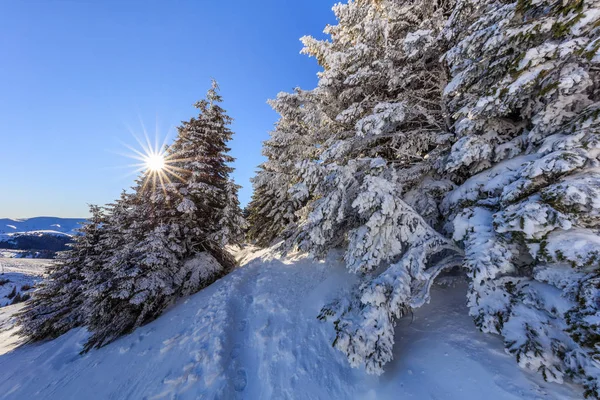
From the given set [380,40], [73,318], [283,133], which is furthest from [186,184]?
[73,318]

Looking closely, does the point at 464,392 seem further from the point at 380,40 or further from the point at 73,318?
the point at 73,318

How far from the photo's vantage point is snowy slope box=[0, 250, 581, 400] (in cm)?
389

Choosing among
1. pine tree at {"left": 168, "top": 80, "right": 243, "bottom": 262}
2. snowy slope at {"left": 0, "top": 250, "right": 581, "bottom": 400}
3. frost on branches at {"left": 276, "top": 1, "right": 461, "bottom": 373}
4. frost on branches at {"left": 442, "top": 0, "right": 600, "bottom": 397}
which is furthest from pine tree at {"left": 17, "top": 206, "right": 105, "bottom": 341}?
frost on branches at {"left": 442, "top": 0, "right": 600, "bottom": 397}

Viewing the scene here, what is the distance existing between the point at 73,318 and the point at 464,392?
19217 mm

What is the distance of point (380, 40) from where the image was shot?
7.77m

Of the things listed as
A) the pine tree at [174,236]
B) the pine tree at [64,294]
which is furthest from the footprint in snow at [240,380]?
the pine tree at [64,294]

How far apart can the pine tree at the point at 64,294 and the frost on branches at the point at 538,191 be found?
59.9ft

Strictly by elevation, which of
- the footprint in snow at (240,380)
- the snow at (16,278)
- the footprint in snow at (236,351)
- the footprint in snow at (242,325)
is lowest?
the footprint in snow at (240,380)

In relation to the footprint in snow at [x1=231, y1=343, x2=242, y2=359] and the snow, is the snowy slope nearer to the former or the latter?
the footprint in snow at [x1=231, y1=343, x2=242, y2=359]

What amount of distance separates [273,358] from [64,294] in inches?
644

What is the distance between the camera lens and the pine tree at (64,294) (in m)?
→ 12.9

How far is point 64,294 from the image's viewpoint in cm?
1400

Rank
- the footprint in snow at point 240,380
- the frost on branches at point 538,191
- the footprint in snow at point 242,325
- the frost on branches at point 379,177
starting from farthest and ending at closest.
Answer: the footprint in snow at point 242,325, the footprint in snow at point 240,380, the frost on branches at point 379,177, the frost on branches at point 538,191

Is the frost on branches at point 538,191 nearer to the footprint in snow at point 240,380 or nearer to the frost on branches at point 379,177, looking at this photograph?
the frost on branches at point 379,177
